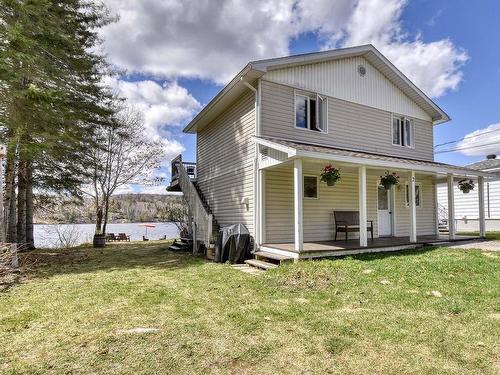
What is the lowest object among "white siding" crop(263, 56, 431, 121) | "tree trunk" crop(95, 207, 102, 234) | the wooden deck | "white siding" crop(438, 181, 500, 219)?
the wooden deck

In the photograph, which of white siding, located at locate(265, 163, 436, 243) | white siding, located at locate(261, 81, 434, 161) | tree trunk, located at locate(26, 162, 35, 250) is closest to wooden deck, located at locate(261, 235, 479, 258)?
white siding, located at locate(265, 163, 436, 243)

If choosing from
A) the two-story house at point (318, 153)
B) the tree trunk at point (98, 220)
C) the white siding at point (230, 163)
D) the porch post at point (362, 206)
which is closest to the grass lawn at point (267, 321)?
the porch post at point (362, 206)

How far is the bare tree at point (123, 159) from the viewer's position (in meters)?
16.8

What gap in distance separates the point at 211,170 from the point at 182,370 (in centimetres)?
1023

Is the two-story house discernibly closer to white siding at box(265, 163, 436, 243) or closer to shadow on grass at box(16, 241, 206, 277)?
white siding at box(265, 163, 436, 243)

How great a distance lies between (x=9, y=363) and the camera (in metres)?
2.90

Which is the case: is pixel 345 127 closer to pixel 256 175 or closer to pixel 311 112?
pixel 311 112

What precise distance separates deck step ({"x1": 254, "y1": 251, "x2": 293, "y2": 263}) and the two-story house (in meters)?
0.13

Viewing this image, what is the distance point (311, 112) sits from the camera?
10234 mm

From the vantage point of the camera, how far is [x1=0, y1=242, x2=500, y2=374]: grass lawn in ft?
9.51

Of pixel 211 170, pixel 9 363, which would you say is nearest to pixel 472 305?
pixel 9 363

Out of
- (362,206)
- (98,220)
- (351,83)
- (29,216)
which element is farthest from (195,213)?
(98,220)

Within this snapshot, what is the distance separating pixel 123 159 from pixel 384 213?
13.8 m

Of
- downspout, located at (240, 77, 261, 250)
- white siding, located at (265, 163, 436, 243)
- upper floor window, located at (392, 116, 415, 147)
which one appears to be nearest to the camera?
downspout, located at (240, 77, 261, 250)
